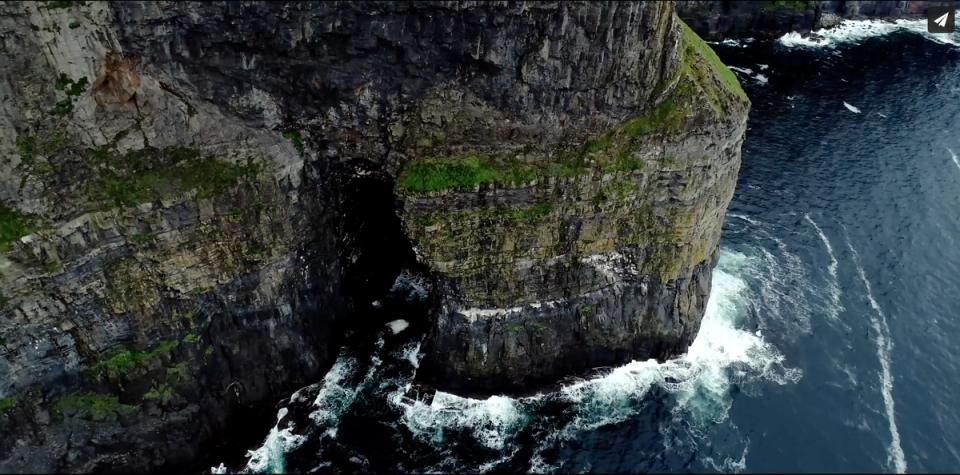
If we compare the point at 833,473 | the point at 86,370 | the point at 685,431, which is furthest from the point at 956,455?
the point at 86,370

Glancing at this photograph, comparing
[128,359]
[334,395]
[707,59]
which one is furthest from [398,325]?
[707,59]

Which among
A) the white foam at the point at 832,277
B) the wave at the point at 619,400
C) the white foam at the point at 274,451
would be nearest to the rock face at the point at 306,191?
the wave at the point at 619,400

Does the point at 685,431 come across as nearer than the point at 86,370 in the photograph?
No

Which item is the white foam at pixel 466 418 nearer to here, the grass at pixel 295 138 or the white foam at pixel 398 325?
the white foam at pixel 398 325

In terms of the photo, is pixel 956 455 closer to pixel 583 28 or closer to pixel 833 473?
pixel 833 473

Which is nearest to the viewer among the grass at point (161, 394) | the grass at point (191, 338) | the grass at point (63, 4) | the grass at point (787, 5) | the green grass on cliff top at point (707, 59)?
the grass at point (63, 4)

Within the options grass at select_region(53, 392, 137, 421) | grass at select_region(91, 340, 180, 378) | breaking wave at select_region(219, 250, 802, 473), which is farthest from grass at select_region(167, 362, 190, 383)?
breaking wave at select_region(219, 250, 802, 473)

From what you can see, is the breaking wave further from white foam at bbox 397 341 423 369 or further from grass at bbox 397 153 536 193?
grass at bbox 397 153 536 193
